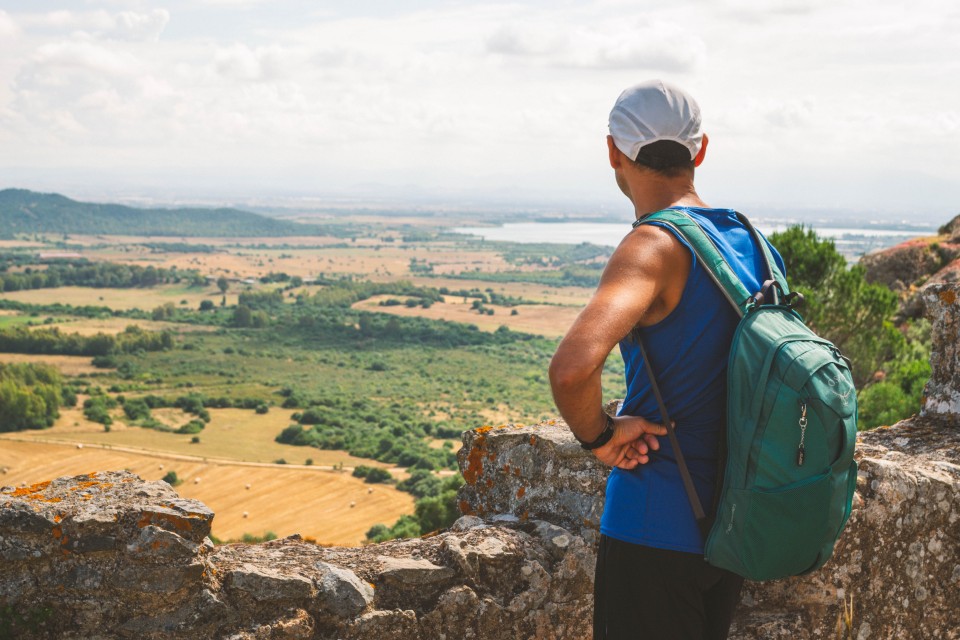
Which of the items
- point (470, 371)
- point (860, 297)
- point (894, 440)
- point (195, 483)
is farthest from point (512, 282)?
point (894, 440)

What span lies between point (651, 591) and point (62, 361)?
3551 inches

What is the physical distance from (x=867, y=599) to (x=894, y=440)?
4.07ft

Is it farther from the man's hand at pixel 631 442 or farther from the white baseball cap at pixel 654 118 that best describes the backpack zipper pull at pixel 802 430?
the white baseball cap at pixel 654 118

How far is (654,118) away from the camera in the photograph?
7.75 feet

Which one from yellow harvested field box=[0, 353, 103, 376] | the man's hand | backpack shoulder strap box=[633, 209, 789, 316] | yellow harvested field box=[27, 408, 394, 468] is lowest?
yellow harvested field box=[27, 408, 394, 468]

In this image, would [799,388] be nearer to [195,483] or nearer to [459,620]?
[459,620]

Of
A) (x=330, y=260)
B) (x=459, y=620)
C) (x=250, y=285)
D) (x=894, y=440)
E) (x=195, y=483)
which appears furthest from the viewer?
(x=330, y=260)

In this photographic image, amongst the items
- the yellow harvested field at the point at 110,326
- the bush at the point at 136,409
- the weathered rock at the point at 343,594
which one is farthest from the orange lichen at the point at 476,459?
the yellow harvested field at the point at 110,326

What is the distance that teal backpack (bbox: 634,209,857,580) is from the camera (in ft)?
7.18

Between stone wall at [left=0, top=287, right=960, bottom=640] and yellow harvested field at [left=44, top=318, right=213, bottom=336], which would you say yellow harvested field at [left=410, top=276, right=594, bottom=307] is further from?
stone wall at [left=0, top=287, right=960, bottom=640]

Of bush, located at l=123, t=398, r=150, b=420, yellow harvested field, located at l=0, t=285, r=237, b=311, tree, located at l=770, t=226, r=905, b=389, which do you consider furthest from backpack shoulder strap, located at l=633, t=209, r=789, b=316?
yellow harvested field, located at l=0, t=285, r=237, b=311

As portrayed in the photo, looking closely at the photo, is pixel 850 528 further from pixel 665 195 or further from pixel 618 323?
pixel 618 323

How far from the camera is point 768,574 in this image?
2.30 meters

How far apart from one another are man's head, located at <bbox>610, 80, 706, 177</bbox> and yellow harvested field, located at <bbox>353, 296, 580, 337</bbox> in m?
94.6
